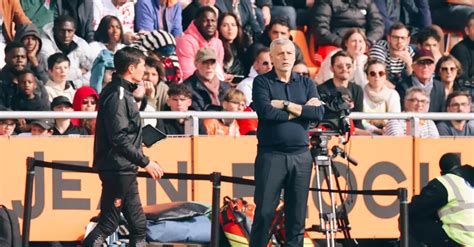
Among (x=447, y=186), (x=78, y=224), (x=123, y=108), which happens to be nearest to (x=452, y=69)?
(x=447, y=186)

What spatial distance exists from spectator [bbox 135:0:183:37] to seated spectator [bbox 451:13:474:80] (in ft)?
11.9

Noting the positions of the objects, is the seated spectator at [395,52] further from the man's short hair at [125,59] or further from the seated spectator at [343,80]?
the man's short hair at [125,59]

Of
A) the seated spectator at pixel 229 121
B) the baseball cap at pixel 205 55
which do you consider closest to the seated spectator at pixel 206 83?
the baseball cap at pixel 205 55

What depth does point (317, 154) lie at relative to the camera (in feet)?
46.5

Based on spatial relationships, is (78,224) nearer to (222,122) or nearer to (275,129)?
(222,122)

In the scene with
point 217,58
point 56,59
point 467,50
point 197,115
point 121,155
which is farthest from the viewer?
point 467,50

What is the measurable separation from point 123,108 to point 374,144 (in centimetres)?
401

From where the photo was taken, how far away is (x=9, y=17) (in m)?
Result: 18.8

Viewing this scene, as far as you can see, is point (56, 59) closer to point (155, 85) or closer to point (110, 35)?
point (155, 85)

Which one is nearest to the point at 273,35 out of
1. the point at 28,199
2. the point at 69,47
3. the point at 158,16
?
the point at 158,16

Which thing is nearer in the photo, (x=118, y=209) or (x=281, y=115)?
(x=281, y=115)

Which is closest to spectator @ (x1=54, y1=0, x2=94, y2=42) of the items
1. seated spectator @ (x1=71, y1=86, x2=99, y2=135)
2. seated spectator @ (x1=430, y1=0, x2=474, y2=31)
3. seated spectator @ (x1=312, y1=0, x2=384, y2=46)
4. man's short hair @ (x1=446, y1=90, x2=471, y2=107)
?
seated spectator @ (x1=71, y1=86, x2=99, y2=135)

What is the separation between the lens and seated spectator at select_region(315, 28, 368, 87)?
19188mm

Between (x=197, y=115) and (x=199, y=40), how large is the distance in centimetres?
356
